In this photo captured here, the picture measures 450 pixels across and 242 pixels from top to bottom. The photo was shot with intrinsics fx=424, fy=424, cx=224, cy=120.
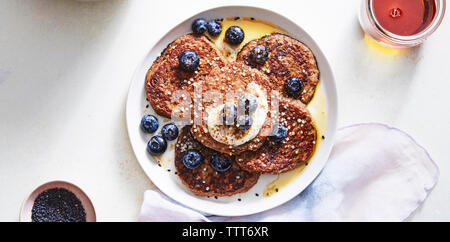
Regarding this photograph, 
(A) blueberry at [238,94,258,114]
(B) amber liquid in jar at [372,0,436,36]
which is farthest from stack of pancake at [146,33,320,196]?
(B) amber liquid in jar at [372,0,436,36]

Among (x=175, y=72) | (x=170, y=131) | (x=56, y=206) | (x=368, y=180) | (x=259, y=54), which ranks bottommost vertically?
(x=56, y=206)

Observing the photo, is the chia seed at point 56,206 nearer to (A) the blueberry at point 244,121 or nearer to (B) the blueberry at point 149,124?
(B) the blueberry at point 149,124

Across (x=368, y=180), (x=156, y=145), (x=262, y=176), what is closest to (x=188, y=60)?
(x=156, y=145)

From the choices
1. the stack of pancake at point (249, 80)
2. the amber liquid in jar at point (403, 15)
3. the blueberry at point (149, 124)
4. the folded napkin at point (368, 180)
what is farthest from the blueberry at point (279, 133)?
the amber liquid in jar at point (403, 15)

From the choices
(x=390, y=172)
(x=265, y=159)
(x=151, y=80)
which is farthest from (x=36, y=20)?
(x=390, y=172)

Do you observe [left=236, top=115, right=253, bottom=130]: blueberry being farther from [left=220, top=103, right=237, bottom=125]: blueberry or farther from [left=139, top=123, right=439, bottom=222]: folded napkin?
[left=139, top=123, right=439, bottom=222]: folded napkin

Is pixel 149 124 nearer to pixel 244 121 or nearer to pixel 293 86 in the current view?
pixel 244 121

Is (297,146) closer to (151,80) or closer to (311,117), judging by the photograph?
(311,117)
